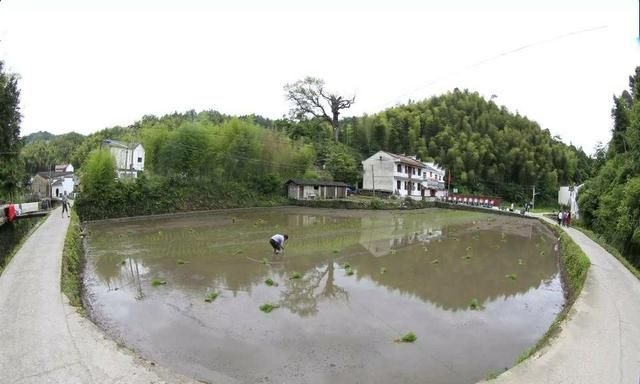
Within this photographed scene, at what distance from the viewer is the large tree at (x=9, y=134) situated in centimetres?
2088

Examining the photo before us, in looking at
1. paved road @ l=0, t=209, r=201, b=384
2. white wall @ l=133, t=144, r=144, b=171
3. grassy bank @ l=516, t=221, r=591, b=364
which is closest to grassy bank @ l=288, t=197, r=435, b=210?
white wall @ l=133, t=144, r=144, b=171

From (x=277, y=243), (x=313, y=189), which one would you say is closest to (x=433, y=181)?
(x=313, y=189)

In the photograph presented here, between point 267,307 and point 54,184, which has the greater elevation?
point 54,184

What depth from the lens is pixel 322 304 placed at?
884cm

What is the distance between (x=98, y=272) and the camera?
37.2ft

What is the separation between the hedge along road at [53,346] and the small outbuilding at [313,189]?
2775 cm

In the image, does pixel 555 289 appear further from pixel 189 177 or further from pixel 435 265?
pixel 189 177

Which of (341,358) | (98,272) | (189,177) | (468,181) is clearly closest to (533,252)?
(341,358)

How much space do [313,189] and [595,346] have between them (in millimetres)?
31453

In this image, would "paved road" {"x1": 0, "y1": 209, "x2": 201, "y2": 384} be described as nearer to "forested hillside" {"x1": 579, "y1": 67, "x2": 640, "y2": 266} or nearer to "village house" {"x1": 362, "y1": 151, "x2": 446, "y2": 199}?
"forested hillside" {"x1": 579, "y1": 67, "x2": 640, "y2": 266}

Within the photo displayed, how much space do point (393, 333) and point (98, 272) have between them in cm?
880

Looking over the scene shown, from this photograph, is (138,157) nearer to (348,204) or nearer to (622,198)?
(348,204)

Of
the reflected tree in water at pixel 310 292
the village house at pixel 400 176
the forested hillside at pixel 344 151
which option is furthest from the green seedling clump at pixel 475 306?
the village house at pixel 400 176

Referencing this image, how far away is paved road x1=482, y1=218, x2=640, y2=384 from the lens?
16.2 ft
